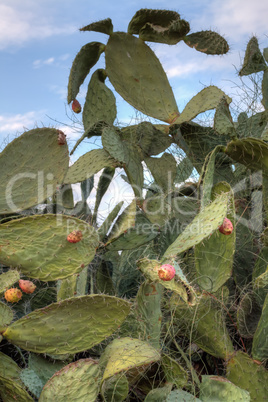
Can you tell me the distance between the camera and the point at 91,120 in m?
1.56

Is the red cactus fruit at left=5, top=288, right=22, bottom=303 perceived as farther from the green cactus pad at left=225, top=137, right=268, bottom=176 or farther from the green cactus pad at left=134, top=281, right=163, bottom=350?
the green cactus pad at left=225, top=137, right=268, bottom=176

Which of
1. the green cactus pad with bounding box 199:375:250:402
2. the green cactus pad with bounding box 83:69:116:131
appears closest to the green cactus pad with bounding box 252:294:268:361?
the green cactus pad with bounding box 199:375:250:402

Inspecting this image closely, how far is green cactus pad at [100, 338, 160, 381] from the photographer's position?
907mm

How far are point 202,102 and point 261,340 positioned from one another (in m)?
0.69

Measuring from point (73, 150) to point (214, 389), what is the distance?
0.85 m

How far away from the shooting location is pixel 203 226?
1.01m

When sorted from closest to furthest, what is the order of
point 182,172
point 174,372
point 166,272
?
point 166,272
point 174,372
point 182,172

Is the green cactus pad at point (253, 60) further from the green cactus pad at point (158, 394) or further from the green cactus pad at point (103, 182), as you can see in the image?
the green cactus pad at point (158, 394)

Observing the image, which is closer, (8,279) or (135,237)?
(8,279)

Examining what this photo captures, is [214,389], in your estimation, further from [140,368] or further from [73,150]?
[73,150]

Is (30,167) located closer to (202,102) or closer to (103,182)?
(103,182)

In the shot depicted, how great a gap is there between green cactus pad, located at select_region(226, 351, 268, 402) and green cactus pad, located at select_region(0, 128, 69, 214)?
616 millimetres

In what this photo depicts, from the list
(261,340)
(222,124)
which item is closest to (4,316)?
(261,340)

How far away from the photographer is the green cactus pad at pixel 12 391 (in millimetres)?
966
